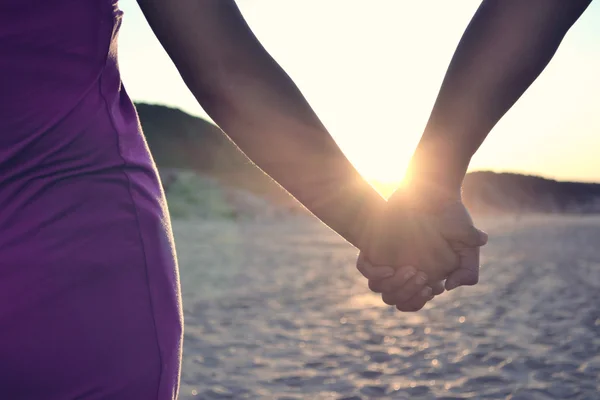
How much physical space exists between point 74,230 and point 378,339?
13.6 feet

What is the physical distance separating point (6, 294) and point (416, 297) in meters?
1.10

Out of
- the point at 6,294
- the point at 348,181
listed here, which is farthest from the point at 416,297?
the point at 6,294

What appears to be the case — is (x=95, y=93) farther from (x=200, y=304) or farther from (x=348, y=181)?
(x=200, y=304)

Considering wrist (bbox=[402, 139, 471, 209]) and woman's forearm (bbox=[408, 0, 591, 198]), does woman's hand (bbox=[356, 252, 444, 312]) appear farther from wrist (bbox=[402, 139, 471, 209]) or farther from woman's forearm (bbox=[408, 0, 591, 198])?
woman's forearm (bbox=[408, 0, 591, 198])

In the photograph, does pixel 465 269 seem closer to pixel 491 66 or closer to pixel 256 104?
pixel 491 66

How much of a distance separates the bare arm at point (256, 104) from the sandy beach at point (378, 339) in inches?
93.6

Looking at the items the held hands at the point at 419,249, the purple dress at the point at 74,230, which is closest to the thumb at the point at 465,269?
the held hands at the point at 419,249

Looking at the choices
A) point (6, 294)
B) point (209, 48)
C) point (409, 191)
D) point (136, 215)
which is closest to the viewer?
point (6, 294)

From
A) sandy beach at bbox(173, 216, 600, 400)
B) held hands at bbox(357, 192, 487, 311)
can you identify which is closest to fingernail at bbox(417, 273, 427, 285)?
held hands at bbox(357, 192, 487, 311)

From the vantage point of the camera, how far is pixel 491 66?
57.0 inches

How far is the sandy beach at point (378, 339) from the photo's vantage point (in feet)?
12.0

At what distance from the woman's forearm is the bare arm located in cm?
26

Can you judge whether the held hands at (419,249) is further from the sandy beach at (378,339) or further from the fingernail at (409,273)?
the sandy beach at (378,339)

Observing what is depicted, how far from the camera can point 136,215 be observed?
88 cm
